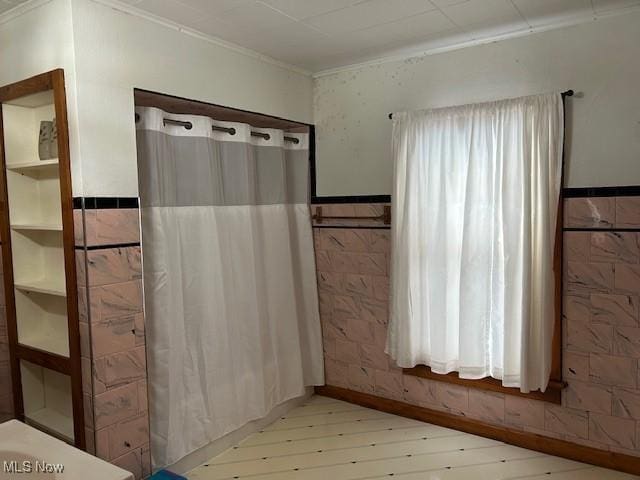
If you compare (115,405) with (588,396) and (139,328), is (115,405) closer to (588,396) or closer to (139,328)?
(139,328)

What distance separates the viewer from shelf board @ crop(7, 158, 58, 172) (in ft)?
6.67

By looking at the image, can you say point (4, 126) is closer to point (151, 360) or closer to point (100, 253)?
point (100, 253)

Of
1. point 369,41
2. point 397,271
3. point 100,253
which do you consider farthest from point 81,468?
point 369,41

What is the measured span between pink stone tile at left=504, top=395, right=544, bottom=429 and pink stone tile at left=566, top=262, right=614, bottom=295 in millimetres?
650

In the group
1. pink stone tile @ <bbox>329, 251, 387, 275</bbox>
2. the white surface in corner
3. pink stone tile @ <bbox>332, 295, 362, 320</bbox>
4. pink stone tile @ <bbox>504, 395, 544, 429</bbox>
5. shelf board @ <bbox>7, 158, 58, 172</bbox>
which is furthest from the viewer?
pink stone tile @ <bbox>332, 295, 362, 320</bbox>

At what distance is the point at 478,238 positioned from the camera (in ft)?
8.35

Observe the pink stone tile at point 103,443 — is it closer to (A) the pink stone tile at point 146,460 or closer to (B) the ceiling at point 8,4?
(A) the pink stone tile at point 146,460

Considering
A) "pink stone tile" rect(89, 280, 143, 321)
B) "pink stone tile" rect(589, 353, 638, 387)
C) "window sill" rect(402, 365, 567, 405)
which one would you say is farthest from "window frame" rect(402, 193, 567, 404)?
"pink stone tile" rect(89, 280, 143, 321)

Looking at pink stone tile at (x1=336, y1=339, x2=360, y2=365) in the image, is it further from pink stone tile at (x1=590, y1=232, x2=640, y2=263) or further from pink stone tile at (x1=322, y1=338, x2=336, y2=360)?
pink stone tile at (x1=590, y1=232, x2=640, y2=263)

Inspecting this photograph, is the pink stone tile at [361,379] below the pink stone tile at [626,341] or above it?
below

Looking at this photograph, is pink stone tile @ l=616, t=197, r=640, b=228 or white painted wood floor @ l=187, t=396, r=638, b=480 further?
white painted wood floor @ l=187, t=396, r=638, b=480

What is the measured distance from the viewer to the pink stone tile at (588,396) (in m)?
2.34

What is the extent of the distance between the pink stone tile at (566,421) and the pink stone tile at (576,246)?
2.54 feet

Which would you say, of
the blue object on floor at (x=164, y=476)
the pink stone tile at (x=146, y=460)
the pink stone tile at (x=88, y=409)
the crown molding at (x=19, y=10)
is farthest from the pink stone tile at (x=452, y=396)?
the crown molding at (x=19, y=10)
